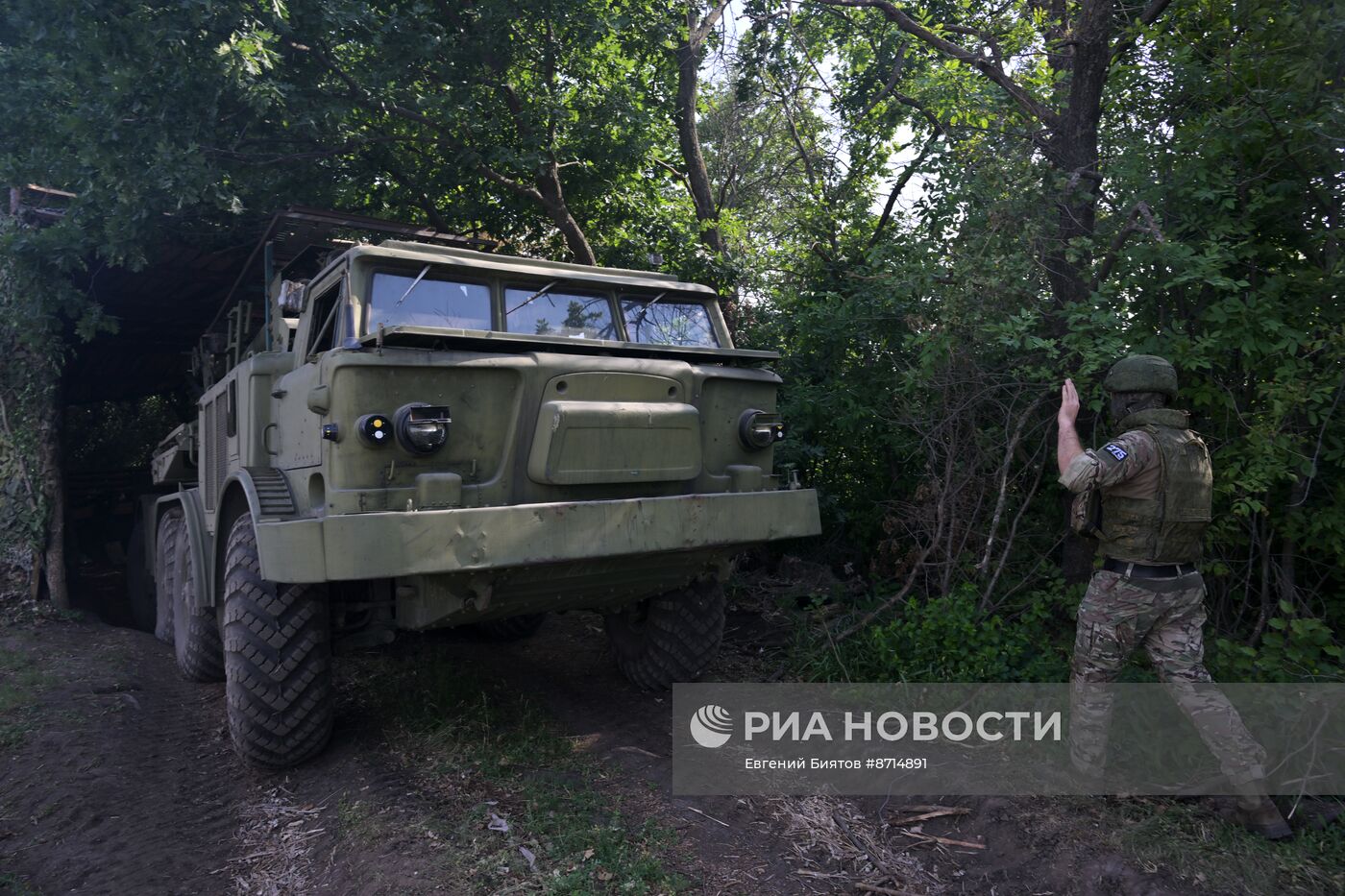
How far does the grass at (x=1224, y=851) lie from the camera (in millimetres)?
3039

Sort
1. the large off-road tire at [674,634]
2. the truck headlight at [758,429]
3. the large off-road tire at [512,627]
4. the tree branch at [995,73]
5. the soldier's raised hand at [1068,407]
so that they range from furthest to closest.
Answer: the large off-road tire at [512,627], the tree branch at [995,73], the large off-road tire at [674,634], the truck headlight at [758,429], the soldier's raised hand at [1068,407]

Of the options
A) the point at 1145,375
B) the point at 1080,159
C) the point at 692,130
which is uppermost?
the point at 692,130

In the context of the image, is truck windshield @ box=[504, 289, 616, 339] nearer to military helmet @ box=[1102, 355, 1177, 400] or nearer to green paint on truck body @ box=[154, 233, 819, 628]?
green paint on truck body @ box=[154, 233, 819, 628]

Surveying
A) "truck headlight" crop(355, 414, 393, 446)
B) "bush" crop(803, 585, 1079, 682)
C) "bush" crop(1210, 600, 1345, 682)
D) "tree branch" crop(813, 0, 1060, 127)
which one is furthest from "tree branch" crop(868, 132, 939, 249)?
"truck headlight" crop(355, 414, 393, 446)

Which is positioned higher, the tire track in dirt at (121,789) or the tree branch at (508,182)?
the tree branch at (508,182)

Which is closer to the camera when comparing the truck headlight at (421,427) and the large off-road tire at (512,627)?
the truck headlight at (421,427)

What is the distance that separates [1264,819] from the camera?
10.9 feet

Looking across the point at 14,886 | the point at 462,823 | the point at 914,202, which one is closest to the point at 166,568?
the point at 14,886

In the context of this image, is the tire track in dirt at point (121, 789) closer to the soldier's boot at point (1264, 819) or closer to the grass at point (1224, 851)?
the grass at point (1224, 851)

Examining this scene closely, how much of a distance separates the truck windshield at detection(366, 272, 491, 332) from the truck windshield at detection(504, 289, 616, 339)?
0.47 ft

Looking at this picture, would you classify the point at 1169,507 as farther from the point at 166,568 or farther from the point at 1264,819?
the point at 166,568

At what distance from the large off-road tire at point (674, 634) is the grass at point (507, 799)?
2.11 ft

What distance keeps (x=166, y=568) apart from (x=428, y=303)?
14.6 feet

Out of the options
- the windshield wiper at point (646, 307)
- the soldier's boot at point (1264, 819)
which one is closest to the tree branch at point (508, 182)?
the windshield wiper at point (646, 307)
